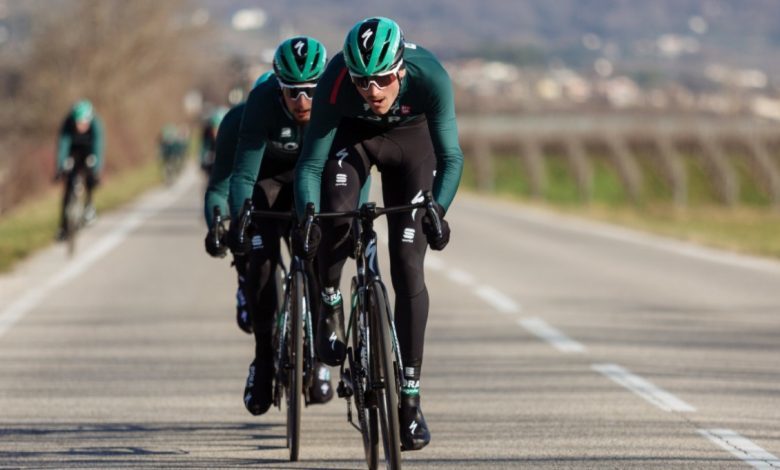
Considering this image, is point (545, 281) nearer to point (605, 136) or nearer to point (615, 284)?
point (615, 284)

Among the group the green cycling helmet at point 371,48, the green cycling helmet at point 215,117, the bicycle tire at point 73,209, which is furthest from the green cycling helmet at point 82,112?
the green cycling helmet at point 371,48

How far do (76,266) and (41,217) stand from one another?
9696 millimetres

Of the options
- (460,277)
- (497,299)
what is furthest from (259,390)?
(460,277)

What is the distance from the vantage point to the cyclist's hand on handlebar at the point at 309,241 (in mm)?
6457

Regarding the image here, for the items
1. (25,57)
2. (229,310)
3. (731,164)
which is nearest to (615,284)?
(229,310)

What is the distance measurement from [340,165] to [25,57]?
61.0 metres

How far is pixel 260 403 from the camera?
24.8ft

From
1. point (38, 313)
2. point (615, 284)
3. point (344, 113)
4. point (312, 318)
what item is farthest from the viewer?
point (615, 284)

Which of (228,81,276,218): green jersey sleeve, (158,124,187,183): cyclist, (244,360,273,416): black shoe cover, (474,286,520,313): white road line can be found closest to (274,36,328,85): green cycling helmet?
(228,81,276,218): green jersey sleeve

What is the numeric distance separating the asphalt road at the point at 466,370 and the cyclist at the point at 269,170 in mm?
280

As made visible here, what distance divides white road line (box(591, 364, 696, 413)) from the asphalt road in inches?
0.6

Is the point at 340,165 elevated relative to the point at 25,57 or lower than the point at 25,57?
lower

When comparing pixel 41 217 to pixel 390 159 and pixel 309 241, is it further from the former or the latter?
pixel 309 241

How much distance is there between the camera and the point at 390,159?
678 centimetres
